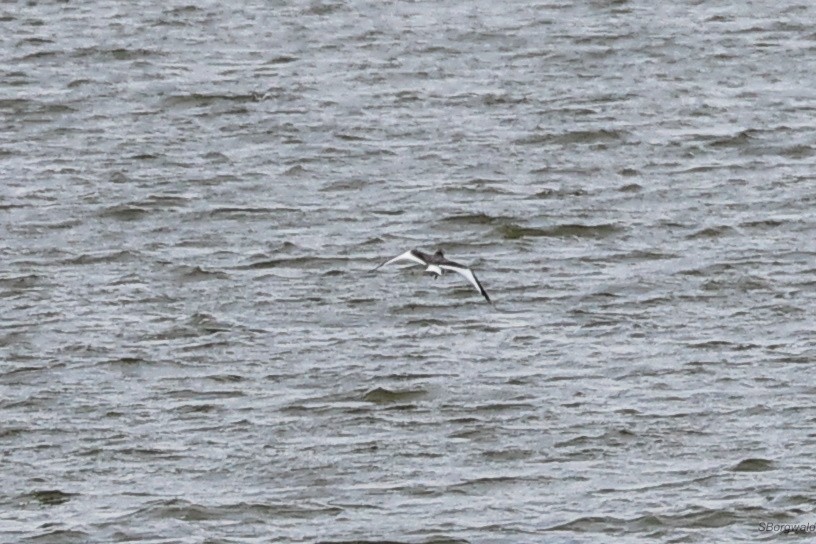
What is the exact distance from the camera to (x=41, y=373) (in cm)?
1600

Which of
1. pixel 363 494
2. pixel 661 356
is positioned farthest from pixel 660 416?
pixel 363 494

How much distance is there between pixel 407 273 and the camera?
18188 millimetres

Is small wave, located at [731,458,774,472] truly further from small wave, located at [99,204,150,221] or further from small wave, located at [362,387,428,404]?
small wave, located at [99,204,150,221]

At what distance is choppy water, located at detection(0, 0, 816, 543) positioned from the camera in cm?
1385

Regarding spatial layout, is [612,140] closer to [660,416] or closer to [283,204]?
[283,204]

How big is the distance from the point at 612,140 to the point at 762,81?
8.87 feet

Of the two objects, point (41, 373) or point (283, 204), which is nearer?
point (41, 373)

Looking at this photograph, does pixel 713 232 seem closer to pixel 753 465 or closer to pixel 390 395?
pixel 390 395

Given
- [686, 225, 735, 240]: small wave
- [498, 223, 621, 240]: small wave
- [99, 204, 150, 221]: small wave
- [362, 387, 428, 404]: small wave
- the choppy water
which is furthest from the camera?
[99, 204, 150, 221]: small wave

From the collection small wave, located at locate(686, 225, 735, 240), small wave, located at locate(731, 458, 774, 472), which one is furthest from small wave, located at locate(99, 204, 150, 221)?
small wave, located at locate(731, 458, 774, 472)

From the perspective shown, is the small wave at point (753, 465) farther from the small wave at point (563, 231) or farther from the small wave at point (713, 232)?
the small wave at point (563, 231)

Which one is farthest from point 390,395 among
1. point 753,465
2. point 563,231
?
point 563,231

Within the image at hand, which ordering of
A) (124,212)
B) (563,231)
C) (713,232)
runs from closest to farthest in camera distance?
(713,232), (563,231), (124,212)

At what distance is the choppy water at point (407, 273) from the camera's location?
1385 centimetres
